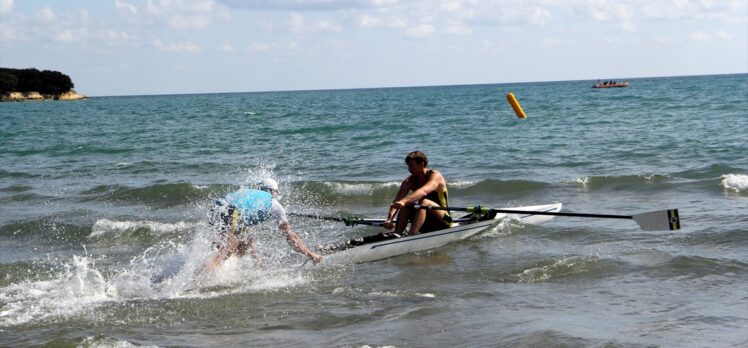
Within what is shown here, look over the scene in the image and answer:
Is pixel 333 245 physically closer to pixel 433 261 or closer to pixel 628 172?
pixel 433 261

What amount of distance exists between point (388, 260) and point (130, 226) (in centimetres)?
491

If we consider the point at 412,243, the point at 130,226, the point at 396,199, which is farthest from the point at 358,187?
the point at 412,243

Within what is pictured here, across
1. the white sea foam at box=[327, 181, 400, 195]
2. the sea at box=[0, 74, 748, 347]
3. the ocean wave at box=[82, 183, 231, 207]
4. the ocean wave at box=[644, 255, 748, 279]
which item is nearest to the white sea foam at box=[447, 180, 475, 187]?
the sea at box=[0, 74, 748, 347]

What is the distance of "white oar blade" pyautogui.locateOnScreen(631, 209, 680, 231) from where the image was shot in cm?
976

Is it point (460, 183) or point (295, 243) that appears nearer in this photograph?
point (295, 243)

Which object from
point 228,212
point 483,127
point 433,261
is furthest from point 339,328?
point 483,127

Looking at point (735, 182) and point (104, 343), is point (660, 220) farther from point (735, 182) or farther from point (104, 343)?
point (104, 343)

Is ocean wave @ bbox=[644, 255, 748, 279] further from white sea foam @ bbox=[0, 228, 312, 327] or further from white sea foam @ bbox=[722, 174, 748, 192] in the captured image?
white sea foam @ bbox=[722, 174, 748, 192]

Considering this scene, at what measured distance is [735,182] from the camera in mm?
14914

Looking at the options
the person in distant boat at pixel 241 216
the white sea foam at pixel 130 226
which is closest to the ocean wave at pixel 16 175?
the white sea foam at pixel 130 226

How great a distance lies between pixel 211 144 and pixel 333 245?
789 inches

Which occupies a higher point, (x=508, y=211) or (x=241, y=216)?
(x=241, y=216)

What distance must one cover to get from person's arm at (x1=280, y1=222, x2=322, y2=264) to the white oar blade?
13.0 feet

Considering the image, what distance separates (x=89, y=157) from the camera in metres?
26.2
